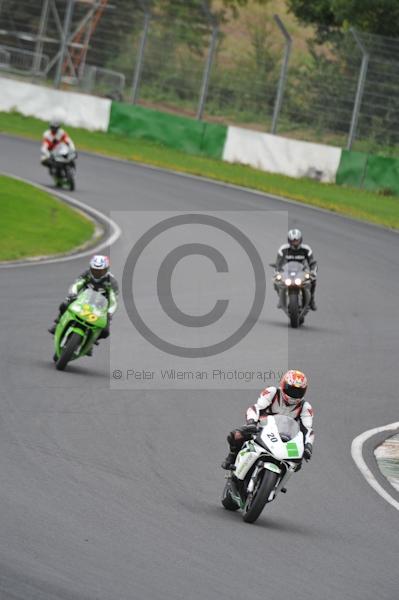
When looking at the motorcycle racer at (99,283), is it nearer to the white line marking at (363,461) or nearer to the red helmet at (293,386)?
the white line marking at (363,461)

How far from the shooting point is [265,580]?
29.0 feet

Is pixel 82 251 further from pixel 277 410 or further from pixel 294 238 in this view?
pixel 277 410

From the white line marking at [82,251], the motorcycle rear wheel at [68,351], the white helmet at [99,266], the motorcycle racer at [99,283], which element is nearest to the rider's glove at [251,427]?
the motorcycle rear wheel at [68,351]

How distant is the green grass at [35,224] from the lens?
25234 mm

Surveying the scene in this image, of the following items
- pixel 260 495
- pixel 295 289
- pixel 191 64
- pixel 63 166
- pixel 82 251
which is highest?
pixel 191 64

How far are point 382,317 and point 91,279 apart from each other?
772 centimetres

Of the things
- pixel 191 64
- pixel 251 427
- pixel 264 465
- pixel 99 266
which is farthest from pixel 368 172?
pixel 264 465

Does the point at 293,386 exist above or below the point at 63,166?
above

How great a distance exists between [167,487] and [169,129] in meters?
32.3

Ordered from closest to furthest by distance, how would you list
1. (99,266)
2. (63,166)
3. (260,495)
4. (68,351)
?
(260,495) < (68,351) < (99,266) < (63,166)

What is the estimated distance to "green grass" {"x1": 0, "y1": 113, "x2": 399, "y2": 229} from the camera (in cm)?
3562

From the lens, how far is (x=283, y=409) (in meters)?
11.0

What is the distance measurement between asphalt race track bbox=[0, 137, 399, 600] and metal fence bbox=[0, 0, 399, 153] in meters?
19.0

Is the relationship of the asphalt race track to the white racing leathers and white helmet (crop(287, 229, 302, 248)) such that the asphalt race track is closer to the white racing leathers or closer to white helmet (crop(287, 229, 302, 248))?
the white racing leathers
